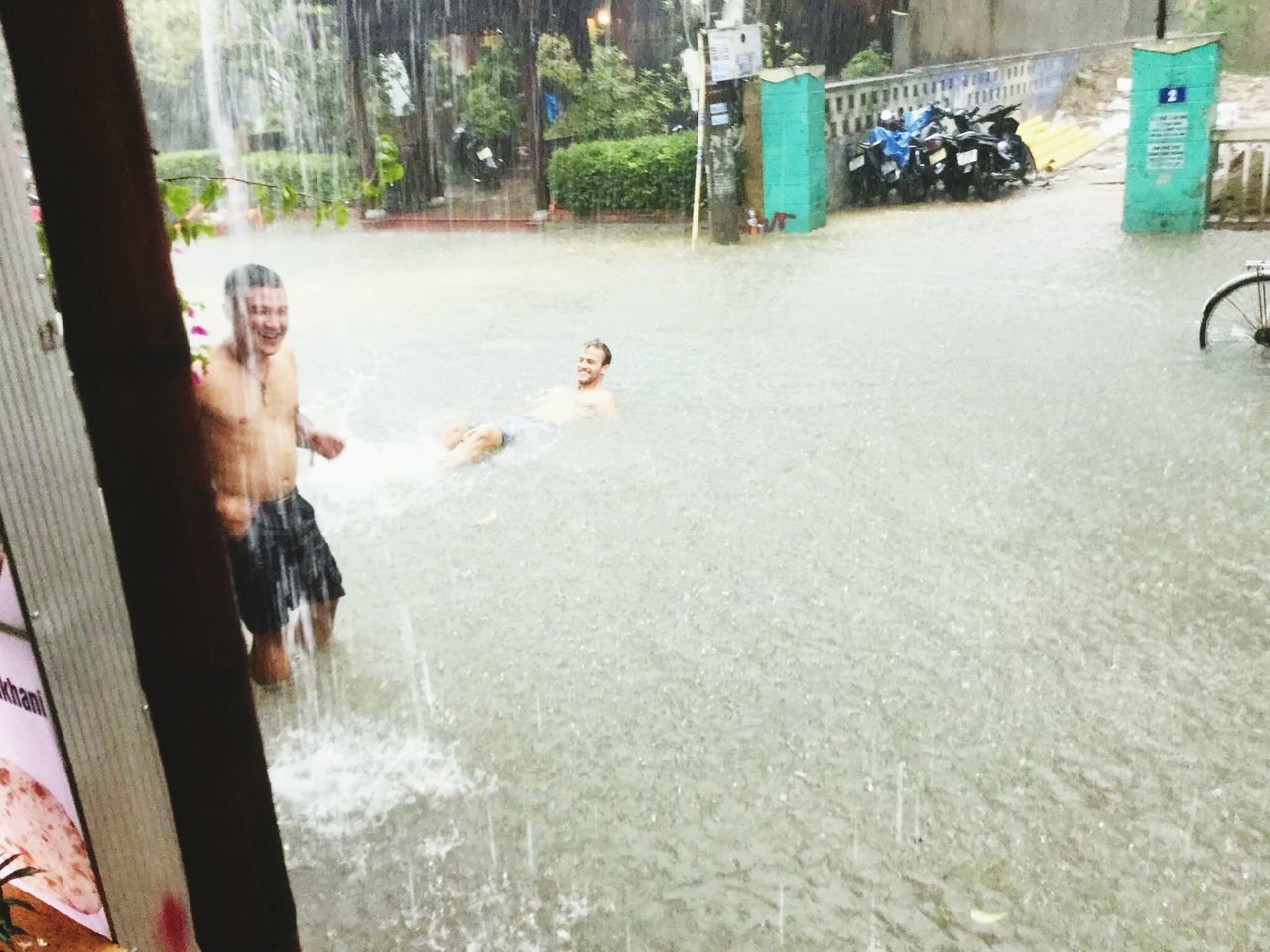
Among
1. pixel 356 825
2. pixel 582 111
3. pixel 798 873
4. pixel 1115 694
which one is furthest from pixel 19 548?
pixel 582 111

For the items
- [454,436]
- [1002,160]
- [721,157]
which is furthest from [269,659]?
[1002,160]

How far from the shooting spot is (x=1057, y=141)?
20.3 m

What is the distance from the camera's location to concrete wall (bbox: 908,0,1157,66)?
77.1 ft

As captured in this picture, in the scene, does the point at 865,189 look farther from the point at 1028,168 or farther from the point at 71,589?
the point at 71,589

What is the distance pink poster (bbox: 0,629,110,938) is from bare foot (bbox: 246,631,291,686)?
5.05 ft

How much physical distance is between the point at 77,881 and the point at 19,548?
93cm

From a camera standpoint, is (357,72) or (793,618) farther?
(357,72)

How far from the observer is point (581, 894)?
127 inches

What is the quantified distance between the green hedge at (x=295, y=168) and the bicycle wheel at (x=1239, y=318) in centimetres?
1606

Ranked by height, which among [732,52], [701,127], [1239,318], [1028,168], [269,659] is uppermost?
[732,52]

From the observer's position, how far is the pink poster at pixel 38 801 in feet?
7.89

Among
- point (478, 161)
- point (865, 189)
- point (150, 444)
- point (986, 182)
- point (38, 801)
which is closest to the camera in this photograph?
point (150, 444)

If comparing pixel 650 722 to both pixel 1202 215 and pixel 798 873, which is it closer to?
pixel 798 873

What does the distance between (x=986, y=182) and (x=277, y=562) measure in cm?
1445
